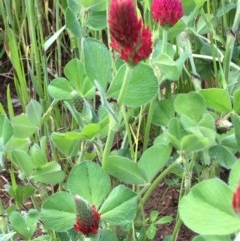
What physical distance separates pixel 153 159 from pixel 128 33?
8.0 inches

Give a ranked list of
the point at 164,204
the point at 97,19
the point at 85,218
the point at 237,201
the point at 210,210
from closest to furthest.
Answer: the point at 237,201
the point at 210,210
the point at 85,218
the point at 97,19
the point at 164,204

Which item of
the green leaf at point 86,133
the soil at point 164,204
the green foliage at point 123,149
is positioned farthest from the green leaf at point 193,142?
the soil at point 164,204

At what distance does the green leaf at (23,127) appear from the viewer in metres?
1.04

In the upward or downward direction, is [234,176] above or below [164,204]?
above

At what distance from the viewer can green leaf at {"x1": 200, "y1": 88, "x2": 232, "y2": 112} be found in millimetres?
923

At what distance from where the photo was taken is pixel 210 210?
2.15 ft

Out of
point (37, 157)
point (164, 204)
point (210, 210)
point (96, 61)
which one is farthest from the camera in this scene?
point (164, 204)

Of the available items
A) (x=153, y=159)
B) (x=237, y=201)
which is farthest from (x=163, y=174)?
(x=237, y=201)

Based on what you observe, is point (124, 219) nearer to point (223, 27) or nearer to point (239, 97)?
point (239, 97)

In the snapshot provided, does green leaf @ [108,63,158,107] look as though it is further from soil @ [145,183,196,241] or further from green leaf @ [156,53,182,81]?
soil @ [145,183,196,241]

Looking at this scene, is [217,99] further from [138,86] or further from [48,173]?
[48,173]

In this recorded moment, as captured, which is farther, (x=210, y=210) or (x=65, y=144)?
(x=65, y=144)

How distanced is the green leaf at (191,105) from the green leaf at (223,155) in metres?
0.05

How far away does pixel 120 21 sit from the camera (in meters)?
0.71
